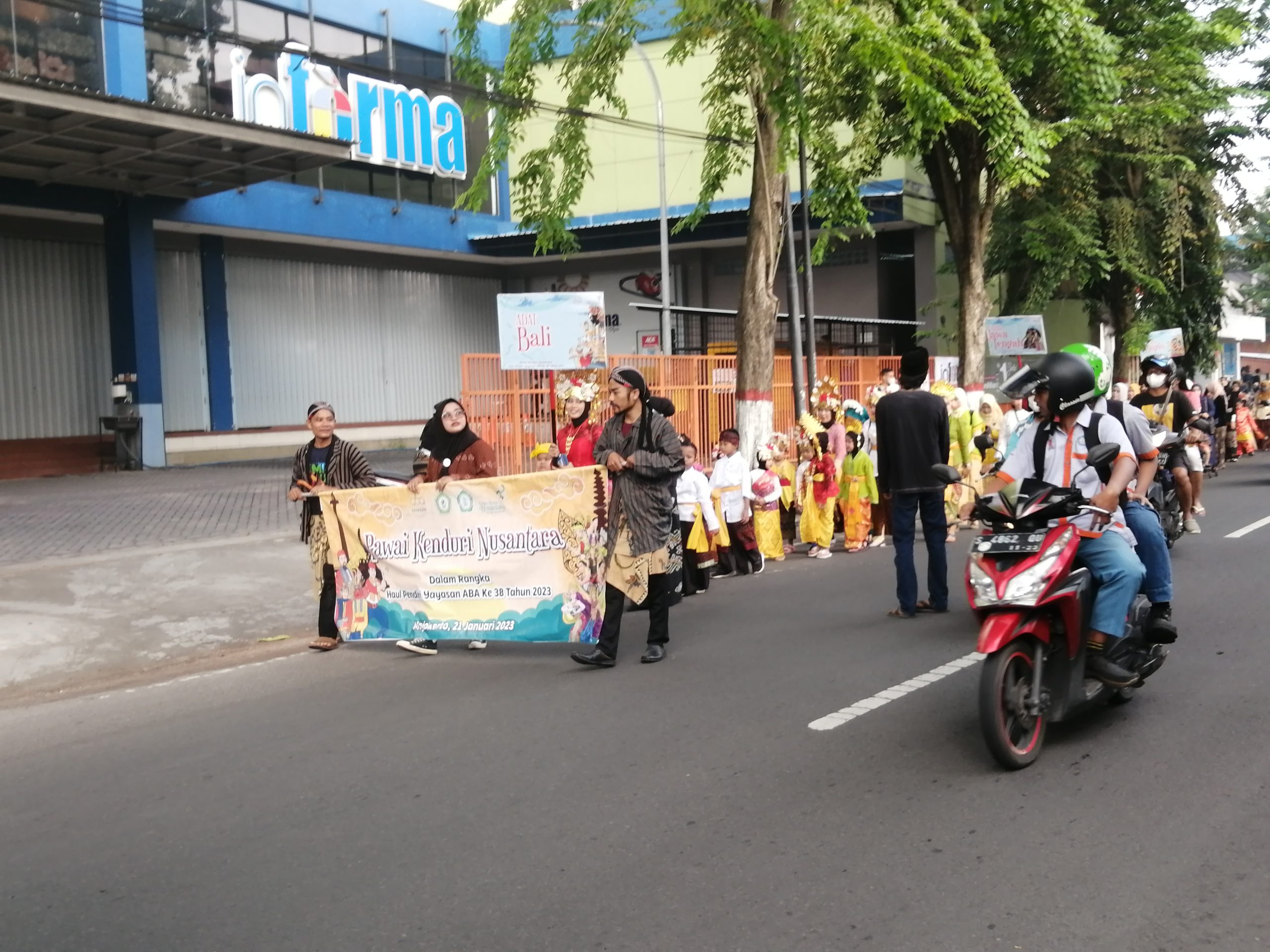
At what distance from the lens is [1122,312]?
2806cm

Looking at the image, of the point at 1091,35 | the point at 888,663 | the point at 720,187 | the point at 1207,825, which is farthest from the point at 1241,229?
the point at 1207,825

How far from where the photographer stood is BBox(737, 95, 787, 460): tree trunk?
14422 millimetres

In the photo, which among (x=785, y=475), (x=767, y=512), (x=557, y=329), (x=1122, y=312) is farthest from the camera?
(x=1122, y=312)

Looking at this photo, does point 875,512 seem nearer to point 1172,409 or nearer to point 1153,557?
point 1172,409

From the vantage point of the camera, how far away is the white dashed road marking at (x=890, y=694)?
19.7 ft

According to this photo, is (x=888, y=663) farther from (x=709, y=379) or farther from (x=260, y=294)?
(x=260, y=294)

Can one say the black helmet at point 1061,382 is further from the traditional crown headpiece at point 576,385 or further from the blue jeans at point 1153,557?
the traditional crown headpiece at point 576,385

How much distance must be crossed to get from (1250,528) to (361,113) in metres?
20.8

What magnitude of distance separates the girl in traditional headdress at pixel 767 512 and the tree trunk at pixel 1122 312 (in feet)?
57.3

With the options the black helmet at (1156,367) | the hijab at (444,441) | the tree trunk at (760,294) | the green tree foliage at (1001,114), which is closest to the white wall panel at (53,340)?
the tree trunk at (760,294)

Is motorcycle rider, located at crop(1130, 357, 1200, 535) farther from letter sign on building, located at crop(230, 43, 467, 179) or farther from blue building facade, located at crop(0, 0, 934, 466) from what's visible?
letter sign on building, located at crop(230, 43, 467, 179)

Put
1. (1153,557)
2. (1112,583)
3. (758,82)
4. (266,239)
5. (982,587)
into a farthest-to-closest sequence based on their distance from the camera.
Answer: (266,239), (758,82), (1153,557), (1112,583), (982,587)

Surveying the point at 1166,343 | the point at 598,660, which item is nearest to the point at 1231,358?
the point at 1166,343

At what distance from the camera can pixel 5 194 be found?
2166cm
